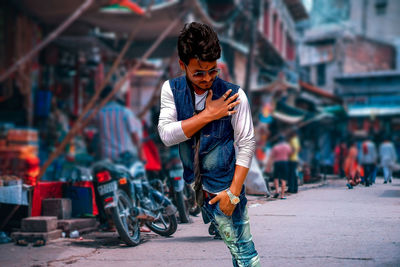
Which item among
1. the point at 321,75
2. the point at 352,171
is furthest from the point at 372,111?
the point at 352,171

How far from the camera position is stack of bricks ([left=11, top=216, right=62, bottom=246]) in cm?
546

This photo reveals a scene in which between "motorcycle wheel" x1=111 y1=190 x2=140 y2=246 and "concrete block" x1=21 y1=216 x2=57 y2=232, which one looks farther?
"concrete block" x1=21 y1=216 x2=57 y2=232

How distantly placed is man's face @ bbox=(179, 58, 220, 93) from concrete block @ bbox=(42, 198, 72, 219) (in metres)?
4.18

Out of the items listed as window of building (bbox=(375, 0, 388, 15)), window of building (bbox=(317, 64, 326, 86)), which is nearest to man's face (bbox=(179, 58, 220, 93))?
window of building (bbox=(375, 0, 388, 15))

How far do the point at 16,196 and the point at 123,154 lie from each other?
1.34 metres

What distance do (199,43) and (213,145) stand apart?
1.46 feet

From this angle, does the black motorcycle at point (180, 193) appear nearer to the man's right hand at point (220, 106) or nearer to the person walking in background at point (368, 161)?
the person walking in background at point (368, 161)

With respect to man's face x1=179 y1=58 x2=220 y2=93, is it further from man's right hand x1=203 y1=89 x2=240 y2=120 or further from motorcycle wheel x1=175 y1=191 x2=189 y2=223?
motorcycle wheel x1=175 y1=191 x2=189 y2=223

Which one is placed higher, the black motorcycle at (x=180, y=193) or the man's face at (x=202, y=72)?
the man's face at (x=202, y=72)

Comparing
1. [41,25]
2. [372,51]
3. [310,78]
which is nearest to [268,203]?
[41,25]

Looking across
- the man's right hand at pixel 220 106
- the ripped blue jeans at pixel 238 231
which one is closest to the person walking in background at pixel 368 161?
the ripped blue jeans at pixel 238 231

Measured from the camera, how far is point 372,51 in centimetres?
2103

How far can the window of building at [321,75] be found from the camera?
27.1 m

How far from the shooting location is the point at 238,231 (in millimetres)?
2408
